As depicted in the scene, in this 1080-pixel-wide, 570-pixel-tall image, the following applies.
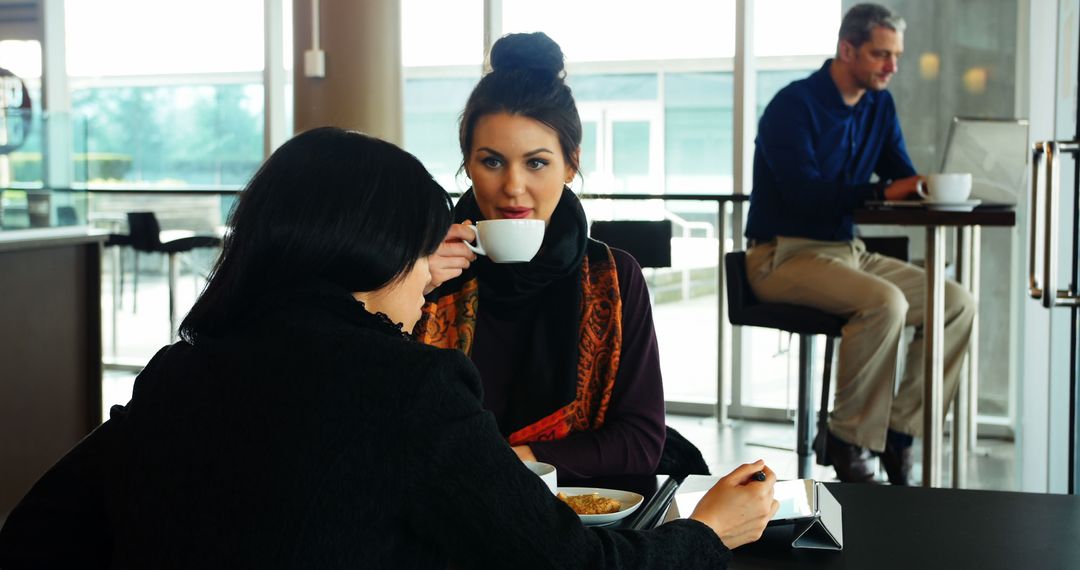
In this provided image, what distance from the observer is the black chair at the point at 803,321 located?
A: 3.29 meters

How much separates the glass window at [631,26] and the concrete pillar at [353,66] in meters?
0.60

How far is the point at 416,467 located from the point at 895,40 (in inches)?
120

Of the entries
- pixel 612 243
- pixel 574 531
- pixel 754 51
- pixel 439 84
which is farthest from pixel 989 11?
pixel 574 531

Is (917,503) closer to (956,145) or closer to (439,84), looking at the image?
(956,145)

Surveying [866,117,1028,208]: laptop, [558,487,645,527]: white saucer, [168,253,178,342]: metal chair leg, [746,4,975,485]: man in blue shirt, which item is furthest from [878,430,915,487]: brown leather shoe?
[168,253,178,342]: metal chair leg

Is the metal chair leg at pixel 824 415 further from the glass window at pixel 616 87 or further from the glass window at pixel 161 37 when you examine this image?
the glass window at pixel 161 37

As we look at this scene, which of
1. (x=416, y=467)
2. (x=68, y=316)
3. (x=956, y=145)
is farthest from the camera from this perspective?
(x=68, y=316)

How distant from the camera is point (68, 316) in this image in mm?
3777

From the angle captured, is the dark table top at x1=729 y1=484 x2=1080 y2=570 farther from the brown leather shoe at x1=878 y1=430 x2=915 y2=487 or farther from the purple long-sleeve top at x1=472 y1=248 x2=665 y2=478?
the brown leather shoe at x1=878 y1=430 x2=915 y2=487

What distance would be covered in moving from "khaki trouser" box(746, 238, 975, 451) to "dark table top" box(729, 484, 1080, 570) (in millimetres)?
2104

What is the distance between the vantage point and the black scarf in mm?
1687

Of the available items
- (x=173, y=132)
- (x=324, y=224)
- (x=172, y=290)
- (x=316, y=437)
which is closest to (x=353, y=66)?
(x=173, y=132)

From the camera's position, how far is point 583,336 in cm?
172

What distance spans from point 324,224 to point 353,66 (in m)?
4.45
